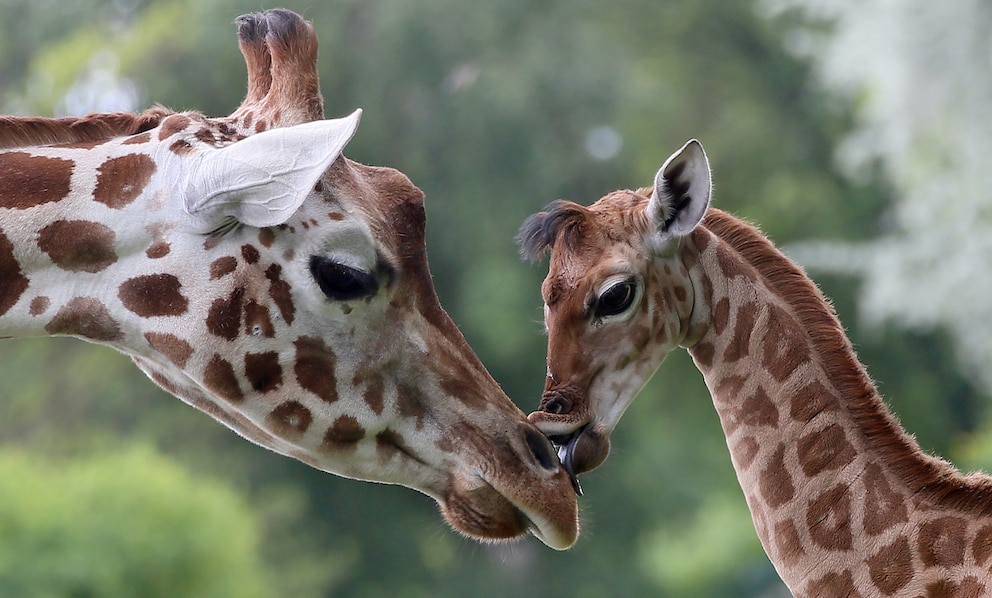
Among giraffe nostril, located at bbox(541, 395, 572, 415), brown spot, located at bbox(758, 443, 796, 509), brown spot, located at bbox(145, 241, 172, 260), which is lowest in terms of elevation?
brown spot, located at bbox(145, 241, 172, 260)

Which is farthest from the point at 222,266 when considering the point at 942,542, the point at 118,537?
the point at 118,537

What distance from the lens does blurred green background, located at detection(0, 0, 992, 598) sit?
22.1 meters

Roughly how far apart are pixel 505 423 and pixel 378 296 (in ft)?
1.57

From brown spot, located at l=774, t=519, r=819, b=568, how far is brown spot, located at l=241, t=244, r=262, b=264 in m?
1.99

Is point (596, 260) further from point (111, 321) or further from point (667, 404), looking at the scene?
point (667, 404)

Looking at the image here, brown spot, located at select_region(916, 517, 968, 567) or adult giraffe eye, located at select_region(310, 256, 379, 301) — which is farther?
brown spot, located at select_region(916, 517, 968, 567)

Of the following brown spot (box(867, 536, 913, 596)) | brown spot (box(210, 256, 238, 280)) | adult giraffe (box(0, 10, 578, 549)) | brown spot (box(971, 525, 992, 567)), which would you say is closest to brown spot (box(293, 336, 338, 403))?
adult giraffe (box(0, 10, 578, 549))

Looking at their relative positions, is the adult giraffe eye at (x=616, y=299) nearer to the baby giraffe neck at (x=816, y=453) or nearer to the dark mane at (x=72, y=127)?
the baby giraffe neck at (x=816, y=453)

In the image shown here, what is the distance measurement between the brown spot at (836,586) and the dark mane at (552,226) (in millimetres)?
1415

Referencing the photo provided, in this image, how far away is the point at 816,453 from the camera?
4379 millimetres

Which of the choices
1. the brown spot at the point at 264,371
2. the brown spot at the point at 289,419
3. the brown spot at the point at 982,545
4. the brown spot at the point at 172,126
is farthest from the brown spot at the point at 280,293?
the brown spot at the point at 982,545

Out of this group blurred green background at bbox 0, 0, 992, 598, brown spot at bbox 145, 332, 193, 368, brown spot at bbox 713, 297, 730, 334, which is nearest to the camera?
brown spot at bbox 145, 332, 193, 368

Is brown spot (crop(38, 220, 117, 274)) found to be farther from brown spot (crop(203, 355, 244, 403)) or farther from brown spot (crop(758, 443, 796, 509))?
brown spot (crop(758, 443, 796, 509))

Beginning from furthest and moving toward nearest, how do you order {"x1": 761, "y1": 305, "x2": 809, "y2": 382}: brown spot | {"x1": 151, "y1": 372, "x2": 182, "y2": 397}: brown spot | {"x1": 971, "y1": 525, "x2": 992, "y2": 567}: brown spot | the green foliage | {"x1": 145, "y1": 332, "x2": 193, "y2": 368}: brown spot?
the green foliage < {"x1": 761, "y1": 305, "x2": 809, "y2": 382}: brown spot < {"x1": 971, "y1": 525, "x2": 992, "y2": 567}: brown spot < {"x1": 151, "y1": 372, "x2": 182, "y2": 397}: brown spot < {"x1": 145, "y1": 332, "x2": 193, "y2": 368}: brown spot
